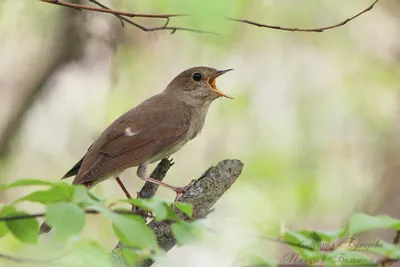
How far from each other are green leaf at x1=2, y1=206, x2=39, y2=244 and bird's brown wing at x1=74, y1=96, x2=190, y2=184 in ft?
9.24

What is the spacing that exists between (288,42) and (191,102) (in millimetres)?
3785

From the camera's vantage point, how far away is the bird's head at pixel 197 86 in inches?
258

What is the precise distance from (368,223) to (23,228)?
3.42ft

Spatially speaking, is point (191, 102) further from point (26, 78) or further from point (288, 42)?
point (288, 42)

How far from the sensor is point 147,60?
952 cm

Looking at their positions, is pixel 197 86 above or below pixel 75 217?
below

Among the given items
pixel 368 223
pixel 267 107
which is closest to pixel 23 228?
pixel 368 223

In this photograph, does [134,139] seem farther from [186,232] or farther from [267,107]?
[267,107]

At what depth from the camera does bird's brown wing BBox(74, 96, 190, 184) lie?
17.4 feet

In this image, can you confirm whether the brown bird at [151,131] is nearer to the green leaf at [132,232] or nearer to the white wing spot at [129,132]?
the white wing spot at [129,132]

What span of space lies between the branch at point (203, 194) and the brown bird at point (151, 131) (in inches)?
39.0

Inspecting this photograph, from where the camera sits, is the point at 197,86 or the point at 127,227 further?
the point at 197,86

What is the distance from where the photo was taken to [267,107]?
973cm

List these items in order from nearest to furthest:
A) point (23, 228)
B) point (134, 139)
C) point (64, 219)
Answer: point (64, 219) < point (23, 228) < point (134, 139)
